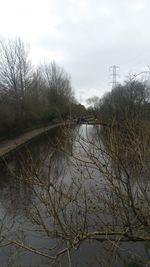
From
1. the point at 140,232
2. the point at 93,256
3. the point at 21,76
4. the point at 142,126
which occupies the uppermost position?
the point at 21,76

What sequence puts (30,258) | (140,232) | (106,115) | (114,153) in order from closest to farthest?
1. (114,153)
2. (140,232)
3. (106,115)
4. (30,258)

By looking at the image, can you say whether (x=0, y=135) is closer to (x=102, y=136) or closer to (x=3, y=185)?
(x=3, y=185)

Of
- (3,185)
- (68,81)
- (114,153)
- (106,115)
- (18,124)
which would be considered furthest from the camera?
(68,81)

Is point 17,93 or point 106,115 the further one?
point 17,93

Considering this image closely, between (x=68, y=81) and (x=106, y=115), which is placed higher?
(x=68, y=81)

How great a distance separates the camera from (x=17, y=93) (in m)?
39.1

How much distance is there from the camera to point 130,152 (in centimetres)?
407

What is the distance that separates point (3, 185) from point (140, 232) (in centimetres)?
939

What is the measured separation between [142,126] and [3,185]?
387 inches

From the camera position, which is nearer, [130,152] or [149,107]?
[130,152]

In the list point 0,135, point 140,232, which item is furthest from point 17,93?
point 140,232

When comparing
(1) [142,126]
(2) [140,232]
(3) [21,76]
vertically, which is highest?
(3) [21,76]

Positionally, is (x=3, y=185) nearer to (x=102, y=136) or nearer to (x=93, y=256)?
(x=93, y=256)

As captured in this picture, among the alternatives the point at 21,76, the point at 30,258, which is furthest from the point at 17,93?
the point at 30,258
